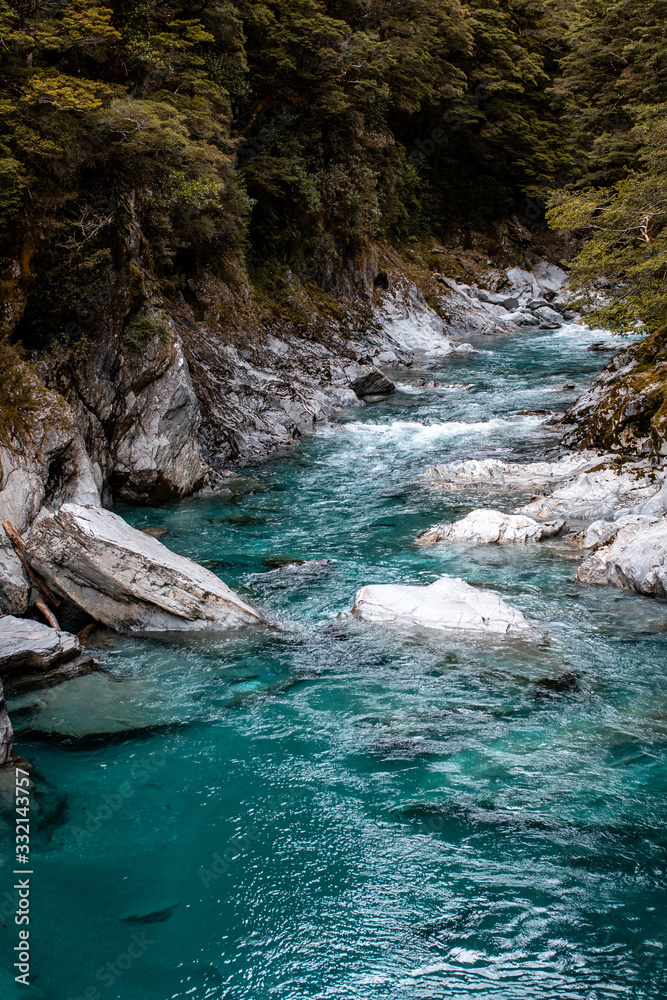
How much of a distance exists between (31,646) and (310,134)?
845 inches

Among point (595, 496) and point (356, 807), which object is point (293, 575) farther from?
point (595, 496)

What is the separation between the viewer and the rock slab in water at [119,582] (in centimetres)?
763

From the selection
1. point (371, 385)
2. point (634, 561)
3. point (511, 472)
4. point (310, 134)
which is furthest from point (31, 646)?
point (310, 134)

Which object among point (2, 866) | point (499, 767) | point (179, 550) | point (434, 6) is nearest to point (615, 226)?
point (179, 550)

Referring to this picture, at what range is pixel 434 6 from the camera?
2861 cm

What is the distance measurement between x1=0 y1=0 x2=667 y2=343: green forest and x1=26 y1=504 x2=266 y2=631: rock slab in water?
446 centimetres

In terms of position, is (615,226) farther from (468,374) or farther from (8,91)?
(8,91)

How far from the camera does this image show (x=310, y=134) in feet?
A: 77.2

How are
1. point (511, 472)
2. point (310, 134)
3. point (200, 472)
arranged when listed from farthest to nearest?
1. point (310, 134)
2. point (200, 472)
3. point (511, 472)

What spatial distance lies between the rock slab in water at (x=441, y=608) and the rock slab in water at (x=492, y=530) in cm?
192

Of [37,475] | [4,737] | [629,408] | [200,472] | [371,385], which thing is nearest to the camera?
[4,737]

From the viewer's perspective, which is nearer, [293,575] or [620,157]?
[293,575]

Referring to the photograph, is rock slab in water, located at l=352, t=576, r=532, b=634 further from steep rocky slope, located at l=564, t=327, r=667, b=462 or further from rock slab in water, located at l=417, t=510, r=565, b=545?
steep rocky slope, located at l=564, t=327, r=667, b=462

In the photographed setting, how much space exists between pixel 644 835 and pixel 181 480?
9161mm
